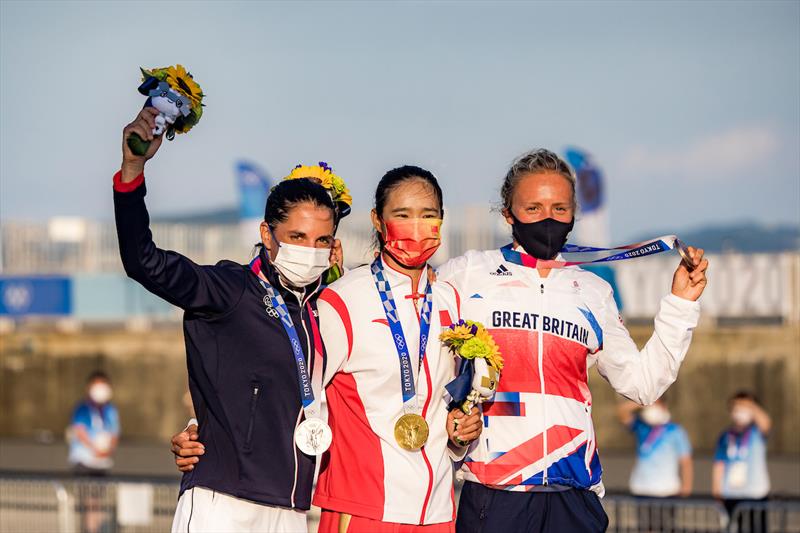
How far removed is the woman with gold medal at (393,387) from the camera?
17.3ft

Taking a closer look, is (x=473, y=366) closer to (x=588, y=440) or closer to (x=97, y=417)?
(x=588, y=440)

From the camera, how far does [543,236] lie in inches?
222

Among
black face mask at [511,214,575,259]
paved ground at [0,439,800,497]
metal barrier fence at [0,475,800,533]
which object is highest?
black face mask at [511,214,575,259]

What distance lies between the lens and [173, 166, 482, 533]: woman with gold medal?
526 centimetres

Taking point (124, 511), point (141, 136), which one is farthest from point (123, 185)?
point (124, 511)

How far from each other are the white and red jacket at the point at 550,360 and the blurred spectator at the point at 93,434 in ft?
31.6

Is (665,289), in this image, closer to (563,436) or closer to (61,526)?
(61,526)

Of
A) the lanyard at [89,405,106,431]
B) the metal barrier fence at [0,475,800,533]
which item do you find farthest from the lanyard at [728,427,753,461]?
the lanyard at [89,405,106,431]

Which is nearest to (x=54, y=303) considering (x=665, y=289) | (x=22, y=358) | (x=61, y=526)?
(x=22, y=358)

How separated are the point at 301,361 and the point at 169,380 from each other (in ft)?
62.0

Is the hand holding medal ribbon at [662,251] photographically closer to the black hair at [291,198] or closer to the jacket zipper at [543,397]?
the jacket zipper at [543,397]

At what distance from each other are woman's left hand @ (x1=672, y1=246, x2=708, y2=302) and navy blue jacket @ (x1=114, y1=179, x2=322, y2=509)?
64.3 inches

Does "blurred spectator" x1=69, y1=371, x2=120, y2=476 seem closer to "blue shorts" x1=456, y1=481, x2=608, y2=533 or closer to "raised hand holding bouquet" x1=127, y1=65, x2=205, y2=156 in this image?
"blue shorts" x1=456, y1=481, x2=608, y2=533

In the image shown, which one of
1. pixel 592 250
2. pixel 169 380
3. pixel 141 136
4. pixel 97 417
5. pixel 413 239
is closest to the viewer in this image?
pixel 141 136
